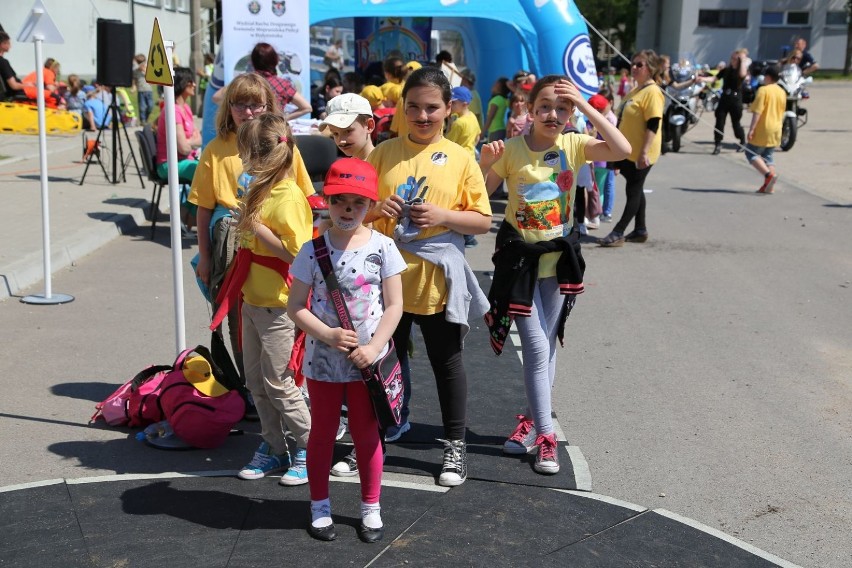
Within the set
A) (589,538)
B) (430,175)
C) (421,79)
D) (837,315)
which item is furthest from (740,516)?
(837,315)

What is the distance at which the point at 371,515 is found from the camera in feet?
13.4

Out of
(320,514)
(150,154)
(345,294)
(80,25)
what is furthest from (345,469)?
(80,25)

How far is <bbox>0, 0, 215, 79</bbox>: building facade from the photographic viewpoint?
100.0ft

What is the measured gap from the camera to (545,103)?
15.7ft

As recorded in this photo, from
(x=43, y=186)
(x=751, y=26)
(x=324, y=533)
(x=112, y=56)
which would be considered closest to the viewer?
(x=324, y=533)

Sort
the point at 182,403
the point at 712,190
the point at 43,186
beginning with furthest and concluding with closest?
the point at 712,190 < the point at 43,186 < the point at 182,403

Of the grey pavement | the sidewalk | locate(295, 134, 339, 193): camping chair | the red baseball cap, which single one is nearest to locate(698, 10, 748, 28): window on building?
the sidewalk

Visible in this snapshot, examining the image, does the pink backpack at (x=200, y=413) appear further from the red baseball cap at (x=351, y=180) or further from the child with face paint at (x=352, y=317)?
the red baseball cap at (x=351, y=180)

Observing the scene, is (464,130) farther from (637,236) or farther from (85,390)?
(85,390)

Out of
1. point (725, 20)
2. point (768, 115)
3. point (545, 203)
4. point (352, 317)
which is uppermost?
point (725, 20)

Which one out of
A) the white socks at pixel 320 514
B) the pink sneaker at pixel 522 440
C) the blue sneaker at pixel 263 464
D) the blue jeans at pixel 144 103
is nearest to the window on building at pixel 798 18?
the blue jeans at pixel 144 103

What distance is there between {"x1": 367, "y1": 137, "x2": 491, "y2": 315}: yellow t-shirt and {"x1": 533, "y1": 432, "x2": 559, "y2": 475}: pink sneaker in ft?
2.87

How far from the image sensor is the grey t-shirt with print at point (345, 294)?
13.0ft

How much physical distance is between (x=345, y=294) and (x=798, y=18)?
6806 cm
